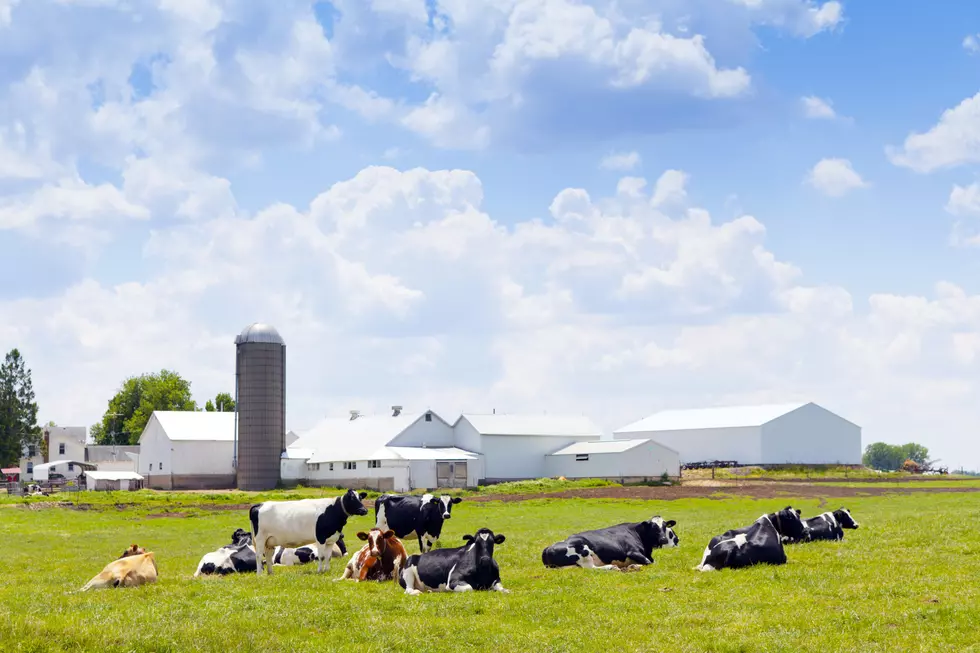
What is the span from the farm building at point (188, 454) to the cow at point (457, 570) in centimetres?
Result: 8569

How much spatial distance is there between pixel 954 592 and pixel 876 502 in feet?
123

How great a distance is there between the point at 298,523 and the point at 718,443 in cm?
10059

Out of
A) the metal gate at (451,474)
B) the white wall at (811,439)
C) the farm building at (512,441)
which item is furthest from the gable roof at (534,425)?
the white wall at (811,439)

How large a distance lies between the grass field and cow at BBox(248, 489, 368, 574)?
26.1 inches

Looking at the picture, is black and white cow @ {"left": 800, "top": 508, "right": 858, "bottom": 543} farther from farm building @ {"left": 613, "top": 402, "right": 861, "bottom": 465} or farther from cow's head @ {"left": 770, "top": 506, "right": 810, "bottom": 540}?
farm building @ {"left": 613, "top": 402, "right": 861, "bottom": 465}

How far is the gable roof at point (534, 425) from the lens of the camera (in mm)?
99438

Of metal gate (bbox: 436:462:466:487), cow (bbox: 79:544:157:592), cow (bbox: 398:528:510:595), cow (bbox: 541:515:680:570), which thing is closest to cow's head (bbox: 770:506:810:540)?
cow (bbox: 541:515:680:570)

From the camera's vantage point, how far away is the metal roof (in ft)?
333

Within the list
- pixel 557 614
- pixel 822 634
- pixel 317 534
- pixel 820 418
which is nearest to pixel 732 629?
pixel 822 634

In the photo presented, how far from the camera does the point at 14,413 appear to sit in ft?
422

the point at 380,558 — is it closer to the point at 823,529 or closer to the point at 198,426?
the point at 823,529

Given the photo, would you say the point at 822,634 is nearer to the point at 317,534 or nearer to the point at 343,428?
the point at 317,534

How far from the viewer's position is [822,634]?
12625 millimetres

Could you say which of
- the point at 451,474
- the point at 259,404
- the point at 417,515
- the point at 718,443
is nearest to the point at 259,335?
the point at 259,404
